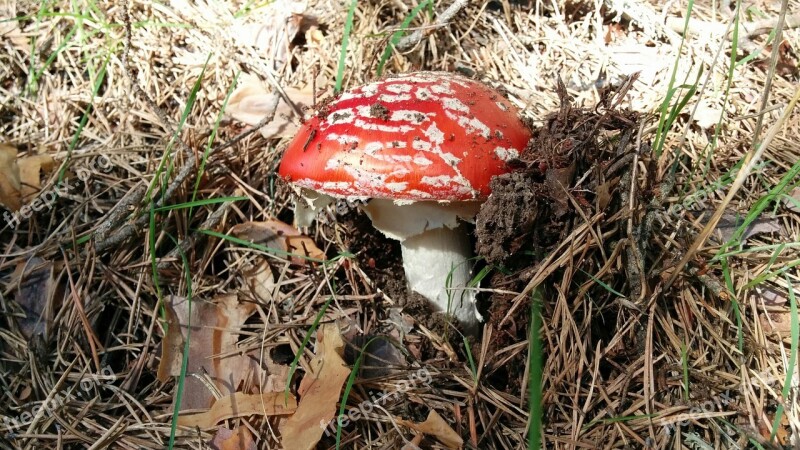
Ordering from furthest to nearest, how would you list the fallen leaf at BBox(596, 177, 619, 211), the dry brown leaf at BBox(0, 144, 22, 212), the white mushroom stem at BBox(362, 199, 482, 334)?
1. the dry brown leaf at BBox(0, 144, 22, 212)
2. the white mushroom stem at BBox(362, 199, 482, 334)
3. the fallen leaf at BBox(596, 177, 619, 211)

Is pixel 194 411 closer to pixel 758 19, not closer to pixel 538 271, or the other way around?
pixel 538 271

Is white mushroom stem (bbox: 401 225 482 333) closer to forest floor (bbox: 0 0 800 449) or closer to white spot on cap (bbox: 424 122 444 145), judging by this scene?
forest floor (bbox: 0 0 800 449)

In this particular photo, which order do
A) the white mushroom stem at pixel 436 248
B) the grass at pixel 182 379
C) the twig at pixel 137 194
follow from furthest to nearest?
the twig at pixel 137 194
the white mushroom stem at pixel 436 248
the grass at pixel 182 379

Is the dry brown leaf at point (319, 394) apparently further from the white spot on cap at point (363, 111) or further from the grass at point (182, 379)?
the white spot on cap at point (363, 111)

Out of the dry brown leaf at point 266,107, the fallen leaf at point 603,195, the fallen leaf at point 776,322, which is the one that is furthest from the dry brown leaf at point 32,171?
the fallen leaf at point 776,322

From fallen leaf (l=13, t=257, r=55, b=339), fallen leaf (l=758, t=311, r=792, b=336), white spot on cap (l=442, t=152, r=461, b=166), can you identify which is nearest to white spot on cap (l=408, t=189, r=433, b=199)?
white spot on cap (l=442, t=152, r=461, b=166)

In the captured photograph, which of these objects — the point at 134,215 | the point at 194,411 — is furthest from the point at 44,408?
the point at 134,215
